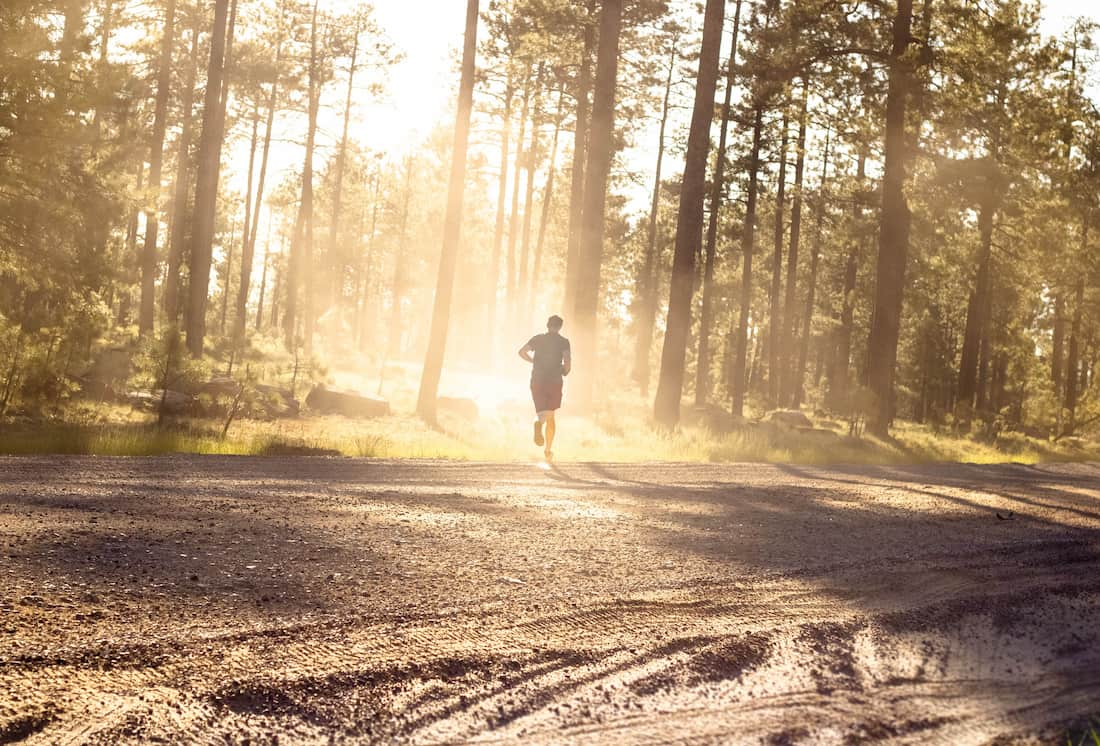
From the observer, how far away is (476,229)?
64250mm

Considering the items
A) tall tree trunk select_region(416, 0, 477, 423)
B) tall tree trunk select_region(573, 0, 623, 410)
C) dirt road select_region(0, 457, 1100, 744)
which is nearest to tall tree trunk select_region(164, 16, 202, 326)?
tall tree trunk select_region(416, 0, 477, 423)

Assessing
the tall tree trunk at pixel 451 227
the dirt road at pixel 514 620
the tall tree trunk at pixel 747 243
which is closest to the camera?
the dirt road at pixel 514 620

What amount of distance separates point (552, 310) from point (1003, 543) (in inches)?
2052

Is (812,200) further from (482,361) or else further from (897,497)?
(897,497)

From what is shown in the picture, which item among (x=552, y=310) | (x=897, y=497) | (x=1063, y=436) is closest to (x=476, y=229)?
(x=552, y=310)

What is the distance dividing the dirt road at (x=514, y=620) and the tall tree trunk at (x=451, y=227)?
11247 mm

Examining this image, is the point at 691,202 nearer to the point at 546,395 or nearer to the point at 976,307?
the point at 546,395

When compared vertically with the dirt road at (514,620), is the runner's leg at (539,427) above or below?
above

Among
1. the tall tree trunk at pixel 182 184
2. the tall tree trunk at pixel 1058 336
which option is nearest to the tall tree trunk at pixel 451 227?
the tall tree trunk at pixel 182 184

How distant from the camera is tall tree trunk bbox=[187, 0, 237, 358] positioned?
74.8 feet

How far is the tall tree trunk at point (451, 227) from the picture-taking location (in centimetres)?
1862

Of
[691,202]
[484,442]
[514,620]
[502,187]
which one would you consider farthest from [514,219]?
[514,620]

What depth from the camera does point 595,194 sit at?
21.6 meters

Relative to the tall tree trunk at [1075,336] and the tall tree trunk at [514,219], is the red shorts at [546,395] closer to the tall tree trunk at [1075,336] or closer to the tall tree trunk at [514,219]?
the tall tree trunk at [1075,336]
